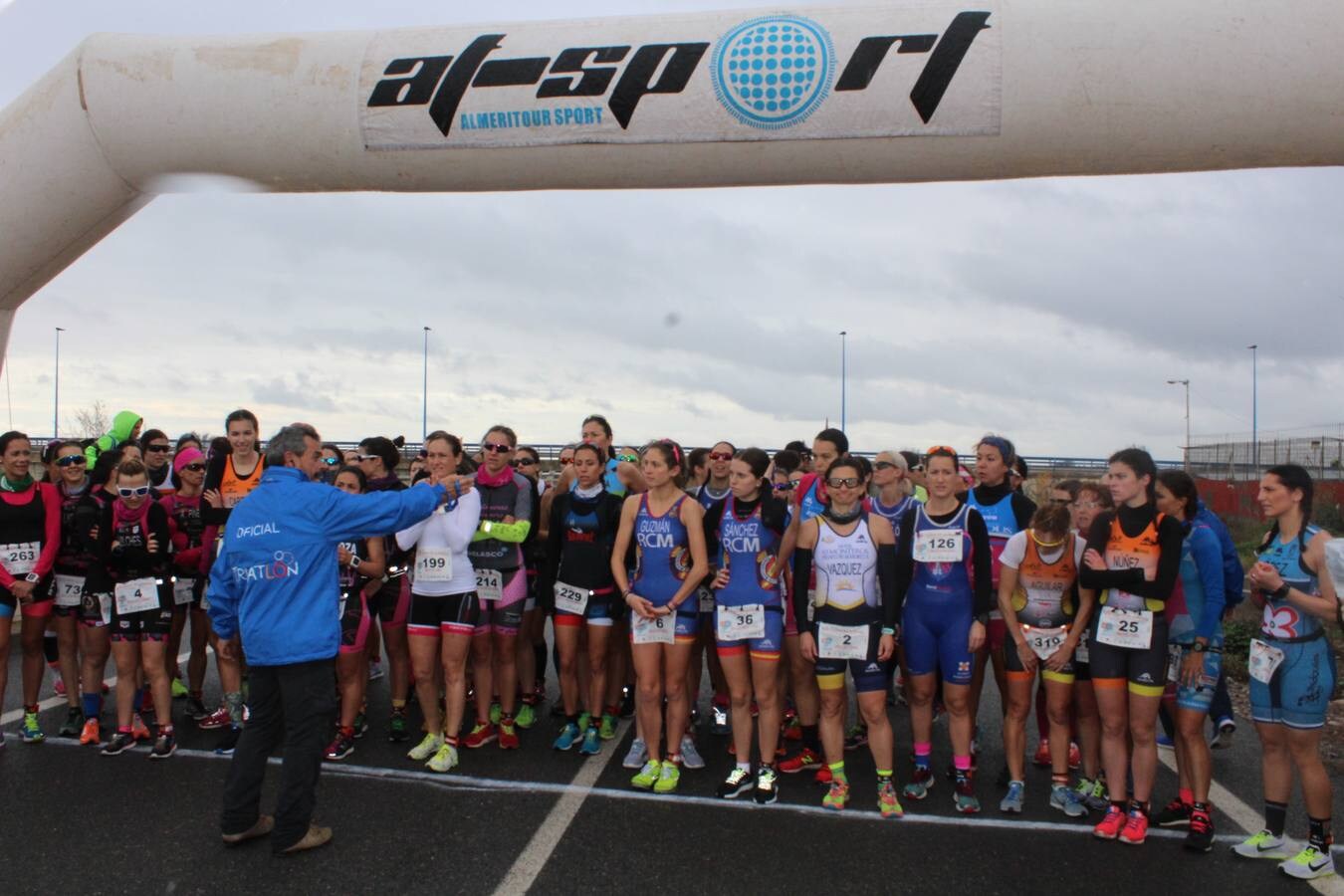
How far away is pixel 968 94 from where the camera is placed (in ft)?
11.0

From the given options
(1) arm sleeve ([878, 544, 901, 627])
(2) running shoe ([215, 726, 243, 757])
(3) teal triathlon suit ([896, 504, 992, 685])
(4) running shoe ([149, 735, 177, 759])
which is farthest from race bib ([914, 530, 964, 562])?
(4) running shoe ([149, 735, 177, 759])

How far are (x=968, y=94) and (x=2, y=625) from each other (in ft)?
21.0

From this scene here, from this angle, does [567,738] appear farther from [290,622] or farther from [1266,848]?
[1266,848]

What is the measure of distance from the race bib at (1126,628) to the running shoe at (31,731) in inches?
258

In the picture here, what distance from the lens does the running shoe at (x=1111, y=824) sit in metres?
Answer: 4.46

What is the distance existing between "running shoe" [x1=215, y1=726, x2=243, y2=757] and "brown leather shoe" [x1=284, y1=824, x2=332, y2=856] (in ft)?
5.13

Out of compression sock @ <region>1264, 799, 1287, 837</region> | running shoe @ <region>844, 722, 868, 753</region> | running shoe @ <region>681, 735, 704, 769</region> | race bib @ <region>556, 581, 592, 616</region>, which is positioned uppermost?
race bib @ <region>556, 581, 592, 616</region>

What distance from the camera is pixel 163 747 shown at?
5406mm

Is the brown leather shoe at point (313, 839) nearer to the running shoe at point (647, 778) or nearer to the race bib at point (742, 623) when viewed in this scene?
the running shoe at point (647, 778)

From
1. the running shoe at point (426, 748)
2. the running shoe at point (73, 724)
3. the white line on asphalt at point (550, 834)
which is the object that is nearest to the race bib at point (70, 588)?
the running shoe at point (73, 724)

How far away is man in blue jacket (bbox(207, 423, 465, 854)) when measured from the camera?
13.8ft

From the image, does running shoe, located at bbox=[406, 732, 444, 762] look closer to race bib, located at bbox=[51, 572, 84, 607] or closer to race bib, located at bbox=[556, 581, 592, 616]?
race bib, located at bbox=[556, 581, 592, 616]

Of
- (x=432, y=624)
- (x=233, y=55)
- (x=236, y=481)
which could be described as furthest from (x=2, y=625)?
(x=233, y=55)

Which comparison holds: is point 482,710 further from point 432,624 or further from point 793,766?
point 793,766
